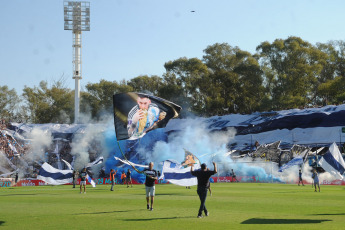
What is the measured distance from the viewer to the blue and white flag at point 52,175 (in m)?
46.6

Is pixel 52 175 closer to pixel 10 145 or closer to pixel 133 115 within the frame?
pixel 133 115

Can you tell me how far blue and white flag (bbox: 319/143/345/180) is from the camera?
159 ft

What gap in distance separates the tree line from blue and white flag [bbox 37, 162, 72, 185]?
55.0 meters

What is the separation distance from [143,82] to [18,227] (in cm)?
9275

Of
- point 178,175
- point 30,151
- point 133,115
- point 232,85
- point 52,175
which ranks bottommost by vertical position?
point 178,175

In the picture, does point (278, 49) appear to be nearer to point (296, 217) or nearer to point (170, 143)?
point (170, 143)

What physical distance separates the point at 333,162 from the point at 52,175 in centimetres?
2772

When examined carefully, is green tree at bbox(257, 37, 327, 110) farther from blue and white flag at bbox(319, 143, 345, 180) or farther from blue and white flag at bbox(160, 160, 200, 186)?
blue and white flag at bbox(160, 160, 200, 186)

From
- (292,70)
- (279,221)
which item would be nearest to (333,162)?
(279,221)

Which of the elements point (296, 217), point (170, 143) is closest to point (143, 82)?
point (170, 143)

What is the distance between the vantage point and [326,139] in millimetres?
71562

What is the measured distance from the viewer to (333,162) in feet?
159

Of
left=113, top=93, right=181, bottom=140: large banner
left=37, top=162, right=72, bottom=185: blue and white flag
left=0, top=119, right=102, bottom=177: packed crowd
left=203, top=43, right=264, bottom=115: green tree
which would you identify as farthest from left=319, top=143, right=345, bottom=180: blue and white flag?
left=203, top=43, right=264, bottom=115: green tree

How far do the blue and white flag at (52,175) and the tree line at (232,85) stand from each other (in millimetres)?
54980
